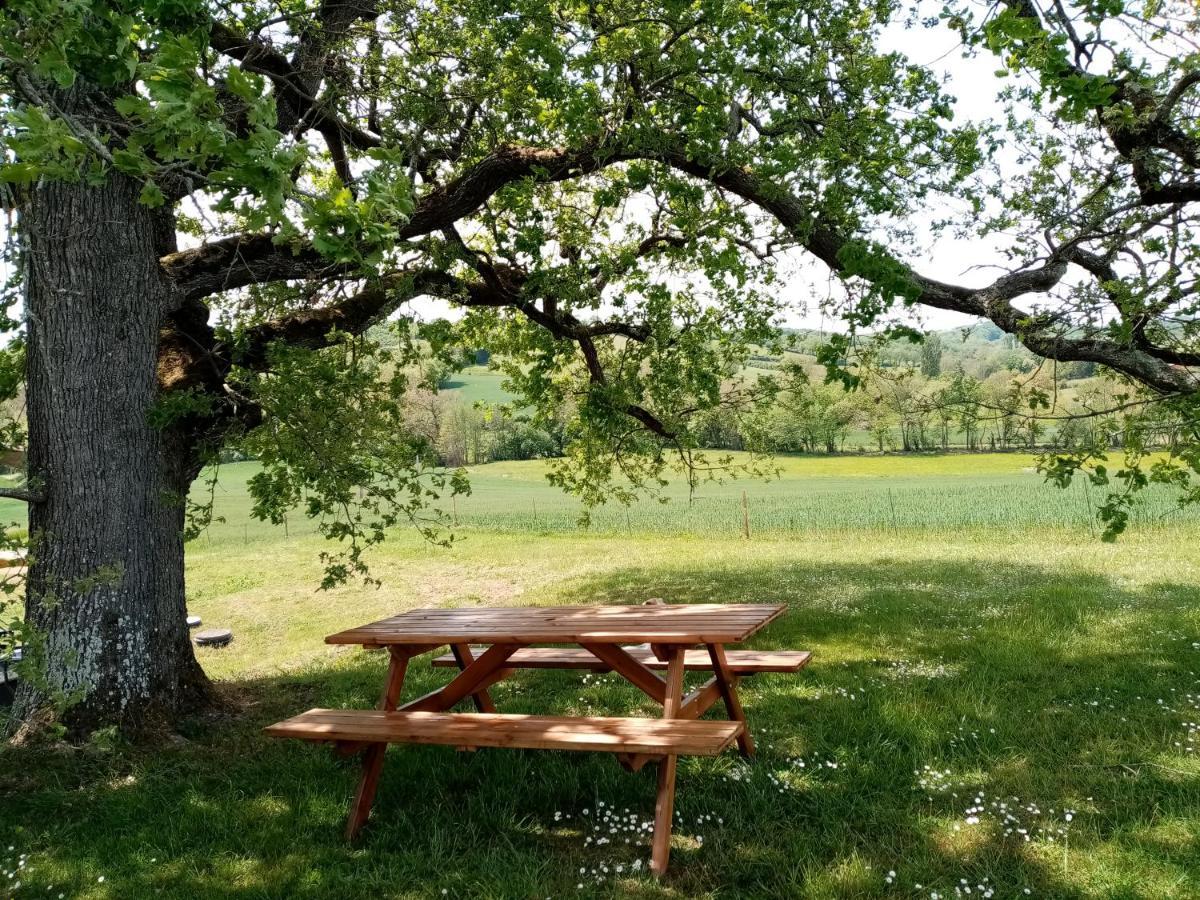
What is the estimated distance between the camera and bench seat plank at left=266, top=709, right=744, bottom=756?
12.3 feet

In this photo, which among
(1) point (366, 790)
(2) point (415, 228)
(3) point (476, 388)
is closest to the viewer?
(1) point (366, 790)

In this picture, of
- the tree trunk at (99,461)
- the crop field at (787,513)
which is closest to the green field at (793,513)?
the crop field at (787,513)

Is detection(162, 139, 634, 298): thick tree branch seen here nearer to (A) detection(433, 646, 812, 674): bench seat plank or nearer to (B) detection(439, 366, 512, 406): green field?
(A) detection(433, 646, 812, 674): bench seat plank

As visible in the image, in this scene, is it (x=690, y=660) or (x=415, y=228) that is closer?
(x=690, y=660)

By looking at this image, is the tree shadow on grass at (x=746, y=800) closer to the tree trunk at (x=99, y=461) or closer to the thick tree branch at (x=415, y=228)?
the tree trunk at (x=99, y=461)

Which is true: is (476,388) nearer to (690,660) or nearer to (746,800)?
Result: (690,660)

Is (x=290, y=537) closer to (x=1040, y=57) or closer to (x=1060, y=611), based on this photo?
(x=1060, y=611)

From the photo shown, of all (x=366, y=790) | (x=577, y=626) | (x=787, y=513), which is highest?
(x=577, y=626)

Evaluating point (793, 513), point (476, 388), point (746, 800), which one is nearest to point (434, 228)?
point (746, 800)

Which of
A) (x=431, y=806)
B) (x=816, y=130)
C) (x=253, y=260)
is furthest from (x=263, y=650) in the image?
(x=816, y=130)

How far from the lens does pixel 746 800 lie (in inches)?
175

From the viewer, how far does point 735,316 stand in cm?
1121

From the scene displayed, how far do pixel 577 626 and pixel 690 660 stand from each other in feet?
3.95

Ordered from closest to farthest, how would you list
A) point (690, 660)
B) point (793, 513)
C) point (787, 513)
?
point (690, 660) → point (793, 513) → point (787, 513)
